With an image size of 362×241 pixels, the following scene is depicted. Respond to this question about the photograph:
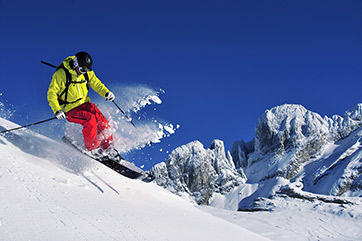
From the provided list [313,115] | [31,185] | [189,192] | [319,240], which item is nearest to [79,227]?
[31,185]

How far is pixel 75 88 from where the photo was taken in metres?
6.41

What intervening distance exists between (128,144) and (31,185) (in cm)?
437

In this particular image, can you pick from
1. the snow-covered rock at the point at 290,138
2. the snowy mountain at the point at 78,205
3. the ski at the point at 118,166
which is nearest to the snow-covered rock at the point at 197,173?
the snow-covered rock at the point at 290,138

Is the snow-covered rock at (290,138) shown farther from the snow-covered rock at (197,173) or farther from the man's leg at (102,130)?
the man's leg at (102,130)

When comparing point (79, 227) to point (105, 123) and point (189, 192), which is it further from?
point (189, 192)

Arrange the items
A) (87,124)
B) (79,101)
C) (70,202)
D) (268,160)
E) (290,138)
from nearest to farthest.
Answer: (70,202) → (87,124) → (79,101) → (290,138) → (268,160)

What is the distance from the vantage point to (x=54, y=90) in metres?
5.99

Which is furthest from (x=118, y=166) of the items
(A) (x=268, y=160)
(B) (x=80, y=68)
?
(A) (x=268, y=160)

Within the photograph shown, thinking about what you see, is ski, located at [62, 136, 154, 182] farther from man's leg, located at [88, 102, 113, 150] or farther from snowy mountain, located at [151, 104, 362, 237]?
snowy mountain, located at [151, 104, 362, 237]

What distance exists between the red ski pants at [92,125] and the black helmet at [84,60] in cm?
107

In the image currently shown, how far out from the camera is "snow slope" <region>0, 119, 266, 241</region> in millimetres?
2598

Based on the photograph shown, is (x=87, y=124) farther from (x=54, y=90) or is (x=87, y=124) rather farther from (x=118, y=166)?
(x=118, y=166)

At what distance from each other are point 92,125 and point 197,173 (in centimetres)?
9835

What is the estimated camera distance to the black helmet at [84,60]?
6.08 m
